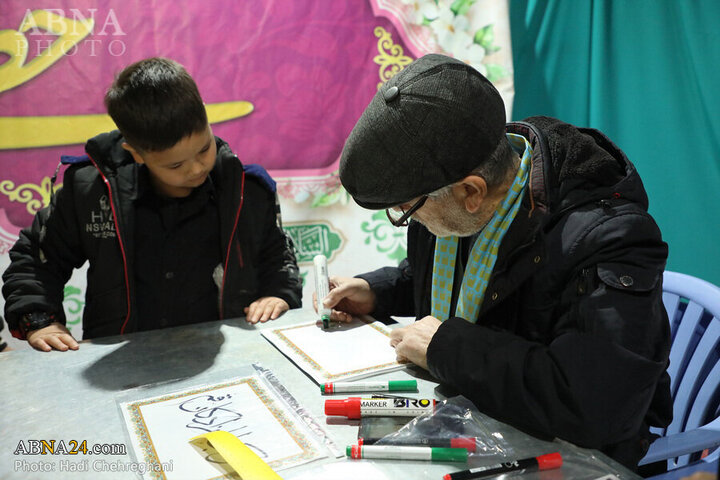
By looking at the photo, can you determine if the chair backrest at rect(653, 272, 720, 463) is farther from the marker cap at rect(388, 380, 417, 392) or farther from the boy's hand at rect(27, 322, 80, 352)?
the boy's hand at rect(27, 322, 80, 352)

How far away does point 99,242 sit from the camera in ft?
5.06

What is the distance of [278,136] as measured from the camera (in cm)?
250

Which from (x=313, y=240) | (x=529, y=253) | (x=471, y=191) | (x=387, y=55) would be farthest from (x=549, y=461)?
(x=387, y=55)

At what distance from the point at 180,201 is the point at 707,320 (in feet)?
5.21

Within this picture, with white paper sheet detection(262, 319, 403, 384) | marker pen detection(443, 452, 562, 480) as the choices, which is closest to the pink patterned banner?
white paper sheet detection(262, 319, 403, 384)

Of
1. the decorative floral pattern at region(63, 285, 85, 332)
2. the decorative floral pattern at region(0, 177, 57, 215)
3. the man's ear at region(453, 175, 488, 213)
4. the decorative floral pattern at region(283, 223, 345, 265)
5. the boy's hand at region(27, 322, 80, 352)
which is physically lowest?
the decorative floral pattern at region(63, 285, 85, 332)

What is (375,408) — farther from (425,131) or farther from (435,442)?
(425,131)

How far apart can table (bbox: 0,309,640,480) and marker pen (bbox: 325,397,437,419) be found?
0.06ft

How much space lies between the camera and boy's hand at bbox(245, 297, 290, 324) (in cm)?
143

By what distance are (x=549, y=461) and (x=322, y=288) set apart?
2.53 ft

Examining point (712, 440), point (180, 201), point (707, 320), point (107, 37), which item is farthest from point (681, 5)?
point (107, 37)

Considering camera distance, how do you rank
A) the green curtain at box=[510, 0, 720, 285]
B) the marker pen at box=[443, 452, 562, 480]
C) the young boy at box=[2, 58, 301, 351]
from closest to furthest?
the marker pen at box=[443, 452, 562, 480]
the young boy at box=[2, 58, 301, 351]
the green curtain at box=[510, 0, 720, 285]

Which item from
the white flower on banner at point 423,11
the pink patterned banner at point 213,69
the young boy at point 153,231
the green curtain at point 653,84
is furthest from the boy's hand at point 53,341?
the green curtain at point 653,84

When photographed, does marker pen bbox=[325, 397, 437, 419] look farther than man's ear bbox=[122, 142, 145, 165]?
No
